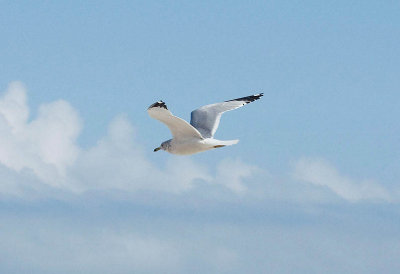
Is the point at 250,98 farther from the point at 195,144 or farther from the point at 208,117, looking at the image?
the point at 195,144

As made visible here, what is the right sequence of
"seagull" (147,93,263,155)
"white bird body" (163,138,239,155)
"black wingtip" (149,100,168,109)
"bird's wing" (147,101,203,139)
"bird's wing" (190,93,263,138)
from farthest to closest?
"bird's wing" (190,93,263,138), "white bird body" (163,138,239,155), "seagull" (147,93,263,155), "bird's wing" (147,101,203,139), "black wingtip" (149,100,168,109)

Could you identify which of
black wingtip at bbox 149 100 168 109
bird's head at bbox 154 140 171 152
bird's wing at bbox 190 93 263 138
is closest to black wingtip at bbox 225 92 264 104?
bird's wing at bbox 190 93 263 138

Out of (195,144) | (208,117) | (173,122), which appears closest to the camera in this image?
(173,122)

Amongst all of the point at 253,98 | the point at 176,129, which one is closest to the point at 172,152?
the point at 176,129

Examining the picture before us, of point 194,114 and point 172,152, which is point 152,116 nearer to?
point 172,152

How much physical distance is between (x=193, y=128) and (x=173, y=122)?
2.38 ft

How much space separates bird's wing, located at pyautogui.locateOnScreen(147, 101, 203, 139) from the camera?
2528cm

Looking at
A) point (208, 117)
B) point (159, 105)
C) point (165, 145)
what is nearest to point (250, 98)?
point (208, 117)

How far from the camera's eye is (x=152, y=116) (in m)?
26.0

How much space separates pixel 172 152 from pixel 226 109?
3929mm

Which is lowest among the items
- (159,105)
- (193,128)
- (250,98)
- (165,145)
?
(159,105)

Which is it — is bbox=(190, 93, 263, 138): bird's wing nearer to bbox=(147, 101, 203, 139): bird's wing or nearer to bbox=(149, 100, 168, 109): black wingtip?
bbox=(147, 101, 203, 139): bird's wing

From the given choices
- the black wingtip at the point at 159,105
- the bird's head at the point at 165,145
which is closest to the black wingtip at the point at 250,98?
the bird's head at the point at 165,145

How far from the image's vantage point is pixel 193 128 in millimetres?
26797
